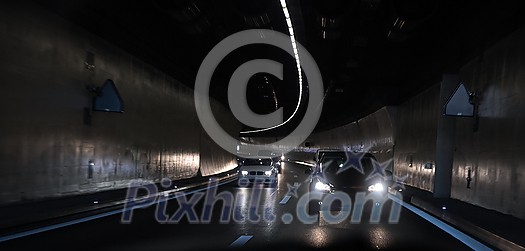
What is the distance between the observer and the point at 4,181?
11.7 m

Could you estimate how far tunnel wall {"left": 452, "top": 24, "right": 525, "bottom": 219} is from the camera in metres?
A: 12.1

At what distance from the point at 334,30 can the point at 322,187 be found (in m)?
6.28

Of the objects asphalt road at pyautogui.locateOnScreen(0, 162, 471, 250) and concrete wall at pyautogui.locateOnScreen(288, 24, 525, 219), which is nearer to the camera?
asphalt road at pyautogui.locateOnScreen(0, 162, 471, 250)

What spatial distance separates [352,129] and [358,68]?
984 inches

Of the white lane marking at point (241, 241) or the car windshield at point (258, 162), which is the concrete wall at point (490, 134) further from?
the car windshield at point (258, 162)

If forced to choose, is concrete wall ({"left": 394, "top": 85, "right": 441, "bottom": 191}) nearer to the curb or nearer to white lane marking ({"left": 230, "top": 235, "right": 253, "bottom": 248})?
the curb

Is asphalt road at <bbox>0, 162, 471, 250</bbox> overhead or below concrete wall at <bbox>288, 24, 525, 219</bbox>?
below

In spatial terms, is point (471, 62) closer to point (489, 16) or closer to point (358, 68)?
point (489, 16)

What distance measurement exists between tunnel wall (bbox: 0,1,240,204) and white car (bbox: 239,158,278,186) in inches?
200

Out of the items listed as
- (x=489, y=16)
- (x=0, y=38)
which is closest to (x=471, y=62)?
(x=489, y=16)

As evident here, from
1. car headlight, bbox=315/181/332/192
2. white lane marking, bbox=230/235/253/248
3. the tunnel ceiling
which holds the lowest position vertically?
white lane marking, bbox=230/235/253/248

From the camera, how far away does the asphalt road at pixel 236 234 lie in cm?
854

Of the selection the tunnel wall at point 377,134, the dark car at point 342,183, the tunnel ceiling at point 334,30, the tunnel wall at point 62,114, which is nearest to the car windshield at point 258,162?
the tunnel ceiling at point 334,30

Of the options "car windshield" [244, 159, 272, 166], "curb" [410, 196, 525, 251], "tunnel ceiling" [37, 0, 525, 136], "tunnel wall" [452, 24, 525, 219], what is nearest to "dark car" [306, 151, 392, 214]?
"curb" [410, 196, 525, 251]
